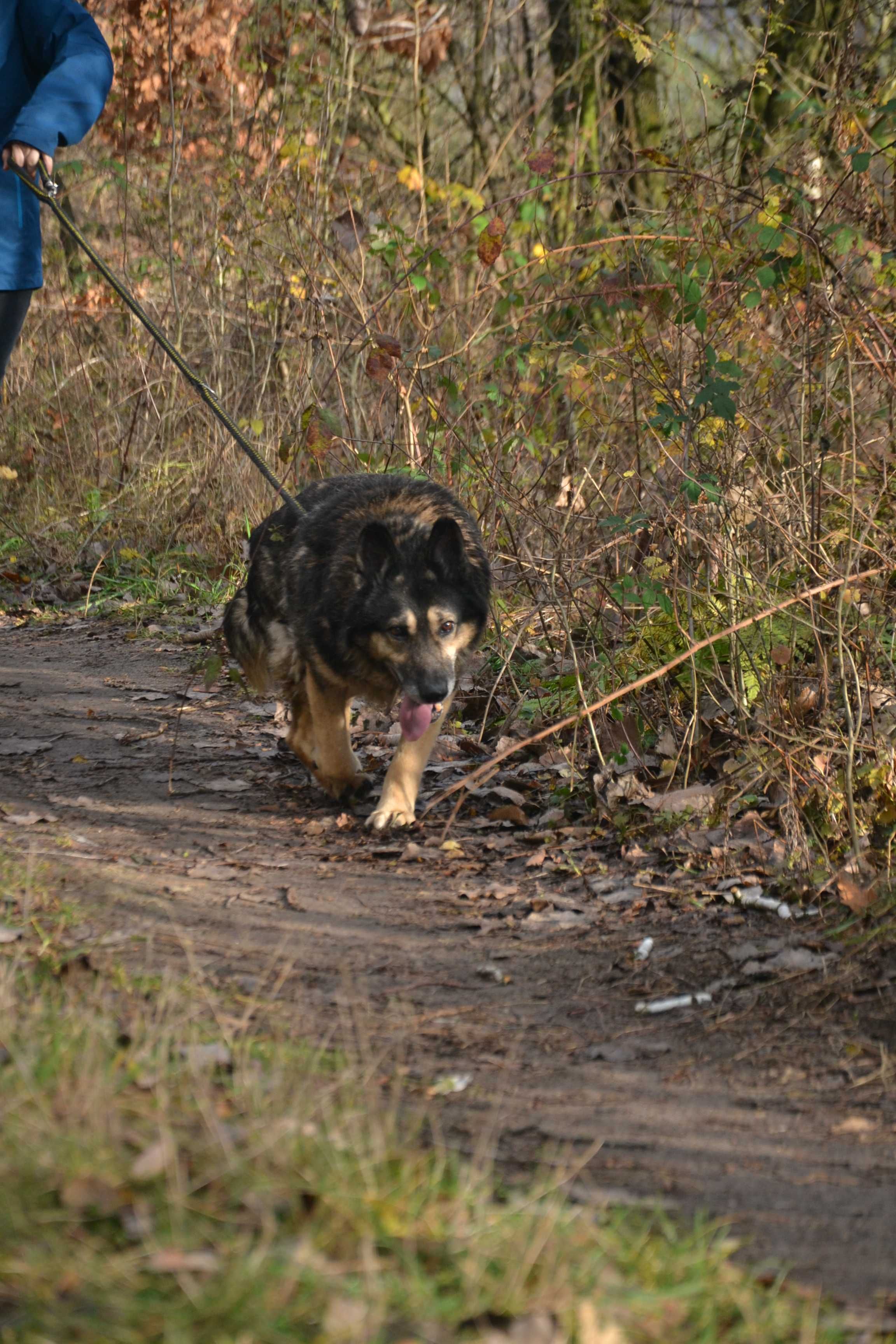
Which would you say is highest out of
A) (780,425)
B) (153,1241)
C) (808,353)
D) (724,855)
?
(808,353)

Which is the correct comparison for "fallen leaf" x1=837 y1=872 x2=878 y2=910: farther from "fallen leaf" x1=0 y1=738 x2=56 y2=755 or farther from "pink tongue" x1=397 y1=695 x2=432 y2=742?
"fallen leaf" x1=0 y1=738 x2=56 y2=755

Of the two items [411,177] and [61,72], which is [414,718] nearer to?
[61,72]

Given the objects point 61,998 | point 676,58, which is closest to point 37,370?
point 676,58

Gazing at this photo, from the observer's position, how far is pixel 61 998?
3.26 metres

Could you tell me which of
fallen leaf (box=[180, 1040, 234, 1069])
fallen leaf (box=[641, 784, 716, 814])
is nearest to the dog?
fallen leaf (box=[641, 784, 716, 814])

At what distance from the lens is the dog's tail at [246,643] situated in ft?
21.1

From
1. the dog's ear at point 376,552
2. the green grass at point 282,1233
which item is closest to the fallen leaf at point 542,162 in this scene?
the dog's ear at point 376,552

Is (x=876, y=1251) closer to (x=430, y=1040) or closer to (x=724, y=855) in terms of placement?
(x=430, y=1040)

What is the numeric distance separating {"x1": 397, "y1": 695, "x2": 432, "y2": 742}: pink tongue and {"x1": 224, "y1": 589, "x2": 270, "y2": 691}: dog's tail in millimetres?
1137

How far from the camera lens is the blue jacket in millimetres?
5750

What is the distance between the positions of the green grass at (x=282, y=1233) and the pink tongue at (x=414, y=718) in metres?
2.72

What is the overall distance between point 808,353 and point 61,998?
3561 mm

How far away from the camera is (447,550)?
5492mm

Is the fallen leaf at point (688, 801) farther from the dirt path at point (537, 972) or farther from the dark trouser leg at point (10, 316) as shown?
the dark trouser leg at point (10, 316)
